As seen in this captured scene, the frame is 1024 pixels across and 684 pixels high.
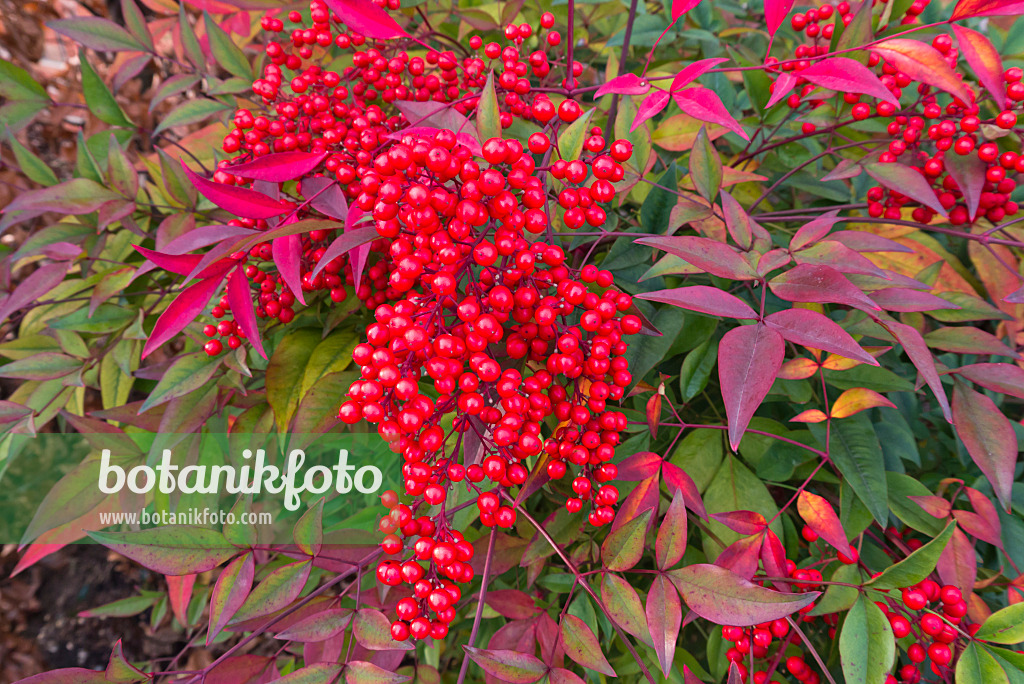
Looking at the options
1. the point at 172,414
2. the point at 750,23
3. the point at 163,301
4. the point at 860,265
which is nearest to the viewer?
the point at 860,265

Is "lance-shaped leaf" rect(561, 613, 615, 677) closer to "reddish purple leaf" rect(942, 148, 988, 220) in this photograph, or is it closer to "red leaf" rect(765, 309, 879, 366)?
"red leaf" rect(765, 309, 879, 366)

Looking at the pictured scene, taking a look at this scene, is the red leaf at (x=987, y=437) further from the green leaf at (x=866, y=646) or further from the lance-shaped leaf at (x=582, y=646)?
the lance-shaped leaf at (x=582, y=646)

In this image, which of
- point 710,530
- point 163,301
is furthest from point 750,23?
point 163,301

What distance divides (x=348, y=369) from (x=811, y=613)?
45 cm

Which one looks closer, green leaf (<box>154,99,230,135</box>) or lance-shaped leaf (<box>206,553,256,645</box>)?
lance-shaped leaf (<box>206,553,256,645</box>)

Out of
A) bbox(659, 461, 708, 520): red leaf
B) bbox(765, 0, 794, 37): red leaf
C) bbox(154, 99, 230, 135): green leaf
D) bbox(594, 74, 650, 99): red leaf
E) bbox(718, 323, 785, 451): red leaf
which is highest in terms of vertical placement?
bbox(765, 0, 794, 37): red leaf

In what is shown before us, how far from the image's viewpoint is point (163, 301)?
0.63 metres

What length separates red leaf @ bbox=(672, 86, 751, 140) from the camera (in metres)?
0.34

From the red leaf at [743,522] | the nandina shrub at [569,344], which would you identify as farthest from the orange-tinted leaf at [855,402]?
the red leaf at [743,522]

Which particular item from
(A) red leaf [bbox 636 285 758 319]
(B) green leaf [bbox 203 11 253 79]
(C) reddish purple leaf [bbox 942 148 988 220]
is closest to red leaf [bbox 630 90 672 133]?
(A) red leaf [bbox 636 285 758 319]

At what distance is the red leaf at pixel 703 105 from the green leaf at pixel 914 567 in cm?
29

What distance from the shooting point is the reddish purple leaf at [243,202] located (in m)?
0.38

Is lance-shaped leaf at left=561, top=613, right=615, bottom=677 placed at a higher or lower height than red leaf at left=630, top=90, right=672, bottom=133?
lower

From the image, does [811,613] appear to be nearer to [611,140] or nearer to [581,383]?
[581,383]
